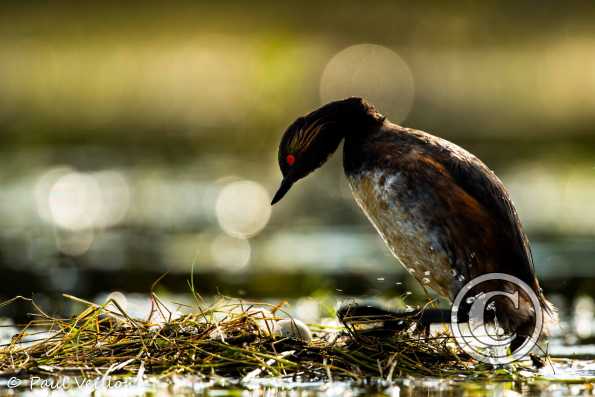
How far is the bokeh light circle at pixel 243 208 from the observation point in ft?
48.0

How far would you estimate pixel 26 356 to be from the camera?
5953 mm

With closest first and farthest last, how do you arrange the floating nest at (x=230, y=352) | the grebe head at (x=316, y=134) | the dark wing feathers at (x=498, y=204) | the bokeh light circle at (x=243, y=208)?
1. the floating nest at (x=230, y=352)
2. the dark wing feathers at (x=498, y=204)
3. the grebe head at (x=316, y=134)
4. the bokeh light circle at (x=243, y=208)

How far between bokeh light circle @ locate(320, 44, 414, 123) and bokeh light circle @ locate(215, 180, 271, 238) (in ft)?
20.2

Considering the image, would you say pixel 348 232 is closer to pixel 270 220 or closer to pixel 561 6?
pixel 270 220

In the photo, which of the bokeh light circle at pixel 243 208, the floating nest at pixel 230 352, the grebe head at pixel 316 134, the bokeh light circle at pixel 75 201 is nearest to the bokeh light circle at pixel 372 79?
the bokeh light circle at pixel 243 208

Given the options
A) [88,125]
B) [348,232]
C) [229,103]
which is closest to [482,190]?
[348,232]

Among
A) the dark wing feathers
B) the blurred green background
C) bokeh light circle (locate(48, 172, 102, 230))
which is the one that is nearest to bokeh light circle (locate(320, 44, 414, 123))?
the blurred green background

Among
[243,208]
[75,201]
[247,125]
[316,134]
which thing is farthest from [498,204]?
[247,125]

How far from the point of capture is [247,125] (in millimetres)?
24484

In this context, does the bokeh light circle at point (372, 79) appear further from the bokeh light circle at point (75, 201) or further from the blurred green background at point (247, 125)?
the bokeh light circle at point (75, 201)

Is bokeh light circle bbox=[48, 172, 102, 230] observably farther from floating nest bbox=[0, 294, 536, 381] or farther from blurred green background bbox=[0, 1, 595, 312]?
floating nest bbox=[0, 294, 536, 381]

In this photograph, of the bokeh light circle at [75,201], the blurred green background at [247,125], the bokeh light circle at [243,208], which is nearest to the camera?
the blurred green background at [247,125]

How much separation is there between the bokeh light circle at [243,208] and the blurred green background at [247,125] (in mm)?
52

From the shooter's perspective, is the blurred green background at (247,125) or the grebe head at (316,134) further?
the blurred green background at (247,125)
